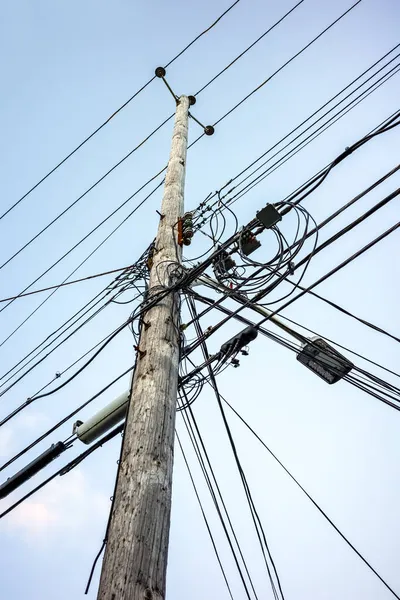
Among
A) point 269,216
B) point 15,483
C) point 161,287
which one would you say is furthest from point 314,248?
point 15,483

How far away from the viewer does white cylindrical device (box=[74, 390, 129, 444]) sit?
371 centimetres

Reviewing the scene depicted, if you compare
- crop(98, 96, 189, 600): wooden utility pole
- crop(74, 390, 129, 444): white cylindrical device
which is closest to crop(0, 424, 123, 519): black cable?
crop(74, 390, 129, 444): white cylindrical device

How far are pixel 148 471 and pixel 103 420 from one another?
64.3 inches

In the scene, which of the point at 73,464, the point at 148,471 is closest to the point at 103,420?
the point at 73,464

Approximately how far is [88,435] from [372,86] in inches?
190

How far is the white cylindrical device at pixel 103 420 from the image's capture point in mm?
3706

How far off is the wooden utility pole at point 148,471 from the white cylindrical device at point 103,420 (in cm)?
80

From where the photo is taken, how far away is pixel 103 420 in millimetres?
3812

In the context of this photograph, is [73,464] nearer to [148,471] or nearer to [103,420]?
[103,420]

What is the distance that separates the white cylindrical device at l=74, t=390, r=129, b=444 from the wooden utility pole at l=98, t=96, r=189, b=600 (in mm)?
801

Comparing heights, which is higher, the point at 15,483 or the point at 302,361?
the point at 15,483

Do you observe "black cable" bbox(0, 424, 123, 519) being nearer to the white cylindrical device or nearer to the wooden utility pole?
the white cylindrical device

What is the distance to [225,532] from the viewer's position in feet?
14.2

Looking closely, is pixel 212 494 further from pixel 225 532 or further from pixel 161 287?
pixel 161 287
